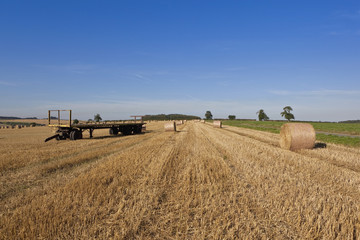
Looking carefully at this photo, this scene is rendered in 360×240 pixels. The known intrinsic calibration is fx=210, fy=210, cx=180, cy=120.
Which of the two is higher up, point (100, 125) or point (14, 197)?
point (100, 125)

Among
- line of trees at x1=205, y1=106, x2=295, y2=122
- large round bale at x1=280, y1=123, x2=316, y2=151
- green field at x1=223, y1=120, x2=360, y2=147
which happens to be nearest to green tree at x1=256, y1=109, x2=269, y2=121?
line of trees at x1=205, y1=106, x2=295, y2=122

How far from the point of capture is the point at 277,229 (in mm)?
3627

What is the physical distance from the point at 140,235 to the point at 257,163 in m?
6.51

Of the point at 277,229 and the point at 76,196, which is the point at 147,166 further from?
the point at 277,229

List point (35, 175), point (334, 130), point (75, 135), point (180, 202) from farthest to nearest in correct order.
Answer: point (334, 130) < point (75, 135) < point (35, 175) < point (180, 202)

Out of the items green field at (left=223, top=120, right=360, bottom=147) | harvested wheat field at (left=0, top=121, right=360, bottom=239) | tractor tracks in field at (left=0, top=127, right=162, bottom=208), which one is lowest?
tractor tracks in field at (left=0, top=127, right=162, bottom=208)

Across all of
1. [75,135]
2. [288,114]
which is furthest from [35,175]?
[288,114]

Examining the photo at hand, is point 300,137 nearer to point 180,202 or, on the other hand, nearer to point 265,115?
point 180,202

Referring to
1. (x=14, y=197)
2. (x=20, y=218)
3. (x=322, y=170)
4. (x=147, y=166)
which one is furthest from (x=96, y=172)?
(x=322, y=170)

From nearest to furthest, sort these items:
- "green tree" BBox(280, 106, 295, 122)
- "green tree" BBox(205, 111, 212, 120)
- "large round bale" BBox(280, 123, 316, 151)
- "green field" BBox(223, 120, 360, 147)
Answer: "large round bale" BBox(280, 123, 316, 151), "green field" BBox(223, 120, 360, 147), "green tree" BBox(280, 106, 295, 122), "green tree" BBox(205, 111, 212, 120)

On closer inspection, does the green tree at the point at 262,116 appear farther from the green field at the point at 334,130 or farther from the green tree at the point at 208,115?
the green field at the point at 334,130

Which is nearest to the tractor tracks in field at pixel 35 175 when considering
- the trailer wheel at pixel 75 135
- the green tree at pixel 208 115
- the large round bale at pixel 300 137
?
the trailer wheel at pixel 75 135

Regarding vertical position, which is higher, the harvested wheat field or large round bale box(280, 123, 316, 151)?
large round bale box(280, 123, 316, 151)

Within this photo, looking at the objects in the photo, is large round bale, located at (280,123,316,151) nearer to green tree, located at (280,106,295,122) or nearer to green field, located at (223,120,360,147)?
green field, located at (223,120,360,147)
